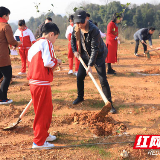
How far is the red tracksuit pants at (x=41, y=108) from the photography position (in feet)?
8.54

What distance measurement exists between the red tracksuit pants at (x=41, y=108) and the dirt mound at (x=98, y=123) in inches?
39.8

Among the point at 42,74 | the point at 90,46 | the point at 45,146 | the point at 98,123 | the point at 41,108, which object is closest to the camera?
the point at 42,74

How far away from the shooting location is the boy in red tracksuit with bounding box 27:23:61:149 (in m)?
2.51

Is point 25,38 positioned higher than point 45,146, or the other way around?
point 25,38

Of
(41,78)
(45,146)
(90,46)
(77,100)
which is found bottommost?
(45,146)

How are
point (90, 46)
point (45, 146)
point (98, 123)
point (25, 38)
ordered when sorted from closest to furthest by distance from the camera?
point (45, 146) → point (98, 123) → point (90, 46) → point (25, 38)

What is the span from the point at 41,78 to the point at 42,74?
0.05m

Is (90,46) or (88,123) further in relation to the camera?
(90,46)

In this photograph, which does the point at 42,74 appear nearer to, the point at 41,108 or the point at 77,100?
the point at 41,108

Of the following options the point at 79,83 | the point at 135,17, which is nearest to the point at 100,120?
the point at 79,83

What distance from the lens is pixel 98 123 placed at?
142 inches

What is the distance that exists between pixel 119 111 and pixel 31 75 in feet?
7.60

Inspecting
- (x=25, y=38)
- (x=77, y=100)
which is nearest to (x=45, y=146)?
(x=77, y=100)

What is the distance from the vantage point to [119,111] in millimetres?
4184
